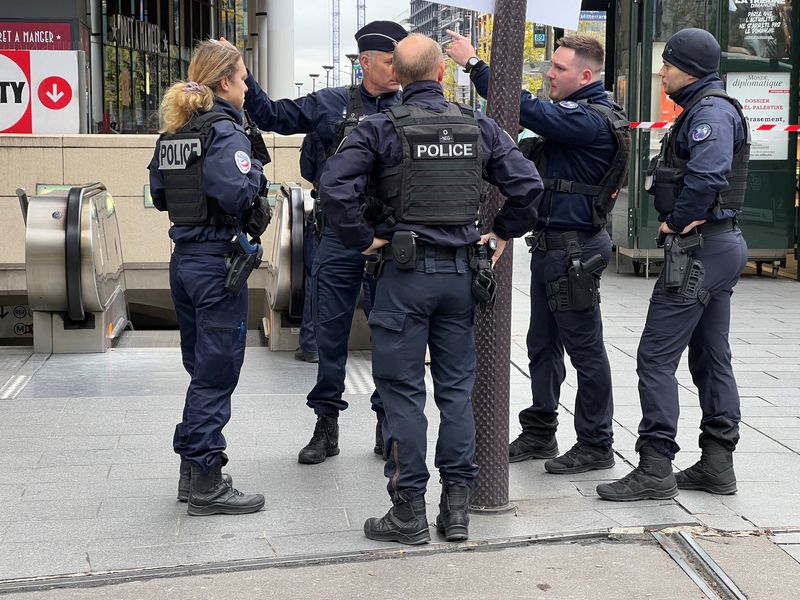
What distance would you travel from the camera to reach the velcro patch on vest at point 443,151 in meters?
4.19

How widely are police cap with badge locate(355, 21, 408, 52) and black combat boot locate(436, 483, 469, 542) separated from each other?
2.06 meters

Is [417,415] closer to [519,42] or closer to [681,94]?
[519,42]

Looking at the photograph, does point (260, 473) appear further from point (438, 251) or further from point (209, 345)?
point (438, 251)

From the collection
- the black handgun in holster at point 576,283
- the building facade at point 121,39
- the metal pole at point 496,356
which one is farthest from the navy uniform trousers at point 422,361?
the building facade at point 121,39

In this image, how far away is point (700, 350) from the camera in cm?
514

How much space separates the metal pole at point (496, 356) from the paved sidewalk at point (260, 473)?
140 mm

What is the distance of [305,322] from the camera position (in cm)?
785

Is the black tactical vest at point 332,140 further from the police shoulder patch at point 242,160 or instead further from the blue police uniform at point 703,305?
the blue police uniform at point 703,305

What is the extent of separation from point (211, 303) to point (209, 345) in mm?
170

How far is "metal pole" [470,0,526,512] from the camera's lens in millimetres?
4637

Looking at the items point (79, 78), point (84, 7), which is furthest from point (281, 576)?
point (84, 7)

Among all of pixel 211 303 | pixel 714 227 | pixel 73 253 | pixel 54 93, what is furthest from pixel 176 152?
pixel 54 93

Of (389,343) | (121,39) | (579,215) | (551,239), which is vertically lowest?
(389,343)

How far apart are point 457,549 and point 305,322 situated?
12.1 ft
